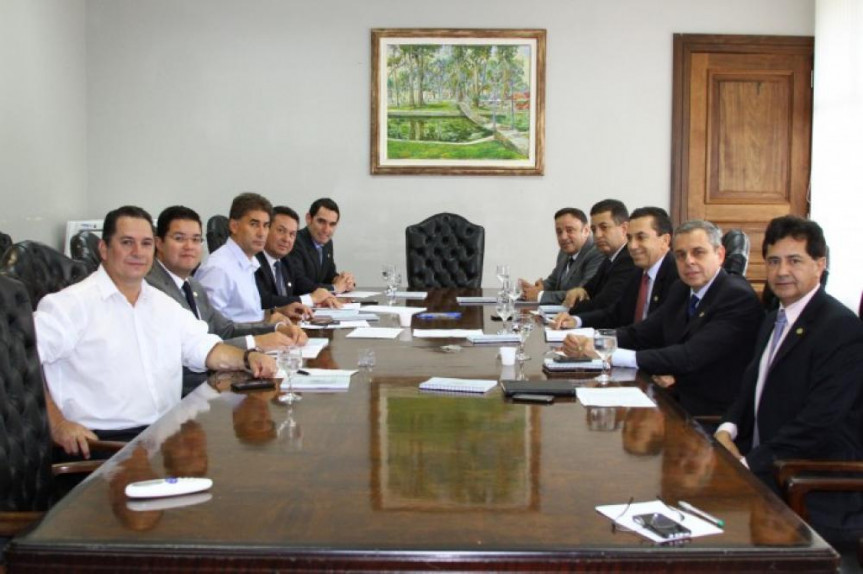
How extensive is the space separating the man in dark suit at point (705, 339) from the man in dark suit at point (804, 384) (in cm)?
35

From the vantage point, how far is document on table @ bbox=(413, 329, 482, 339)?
3793 mm

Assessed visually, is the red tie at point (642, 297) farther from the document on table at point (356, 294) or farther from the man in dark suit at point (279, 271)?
the document on table at point (356, 294)

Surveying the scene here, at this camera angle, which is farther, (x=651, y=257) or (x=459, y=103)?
(x=459, y=103)

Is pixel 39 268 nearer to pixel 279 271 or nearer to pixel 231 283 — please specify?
pixel 231 283

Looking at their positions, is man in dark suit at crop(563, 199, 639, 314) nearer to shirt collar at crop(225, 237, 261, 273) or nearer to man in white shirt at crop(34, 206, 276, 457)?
shirt collar at crop(225, 237, 261, 273)

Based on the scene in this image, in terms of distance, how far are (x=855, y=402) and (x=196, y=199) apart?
5.85m

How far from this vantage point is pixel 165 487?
163 cm

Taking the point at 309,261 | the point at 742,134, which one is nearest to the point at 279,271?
the point at 309,261

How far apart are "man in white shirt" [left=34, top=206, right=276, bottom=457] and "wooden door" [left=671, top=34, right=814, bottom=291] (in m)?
5.26

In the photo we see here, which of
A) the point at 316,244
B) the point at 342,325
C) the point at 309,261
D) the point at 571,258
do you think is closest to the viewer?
the point at 342,325

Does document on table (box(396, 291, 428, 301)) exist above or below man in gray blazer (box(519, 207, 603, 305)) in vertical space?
below

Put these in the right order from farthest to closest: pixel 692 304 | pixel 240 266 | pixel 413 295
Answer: pixel 413 295 < pixel 240 266 < pixel 692 304

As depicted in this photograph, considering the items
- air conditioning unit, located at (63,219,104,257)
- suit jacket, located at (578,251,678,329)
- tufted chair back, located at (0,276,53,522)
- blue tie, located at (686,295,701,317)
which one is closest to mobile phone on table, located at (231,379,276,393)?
tufted chair back, located at (0,276,53,522)

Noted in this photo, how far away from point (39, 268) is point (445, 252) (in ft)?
12.9
